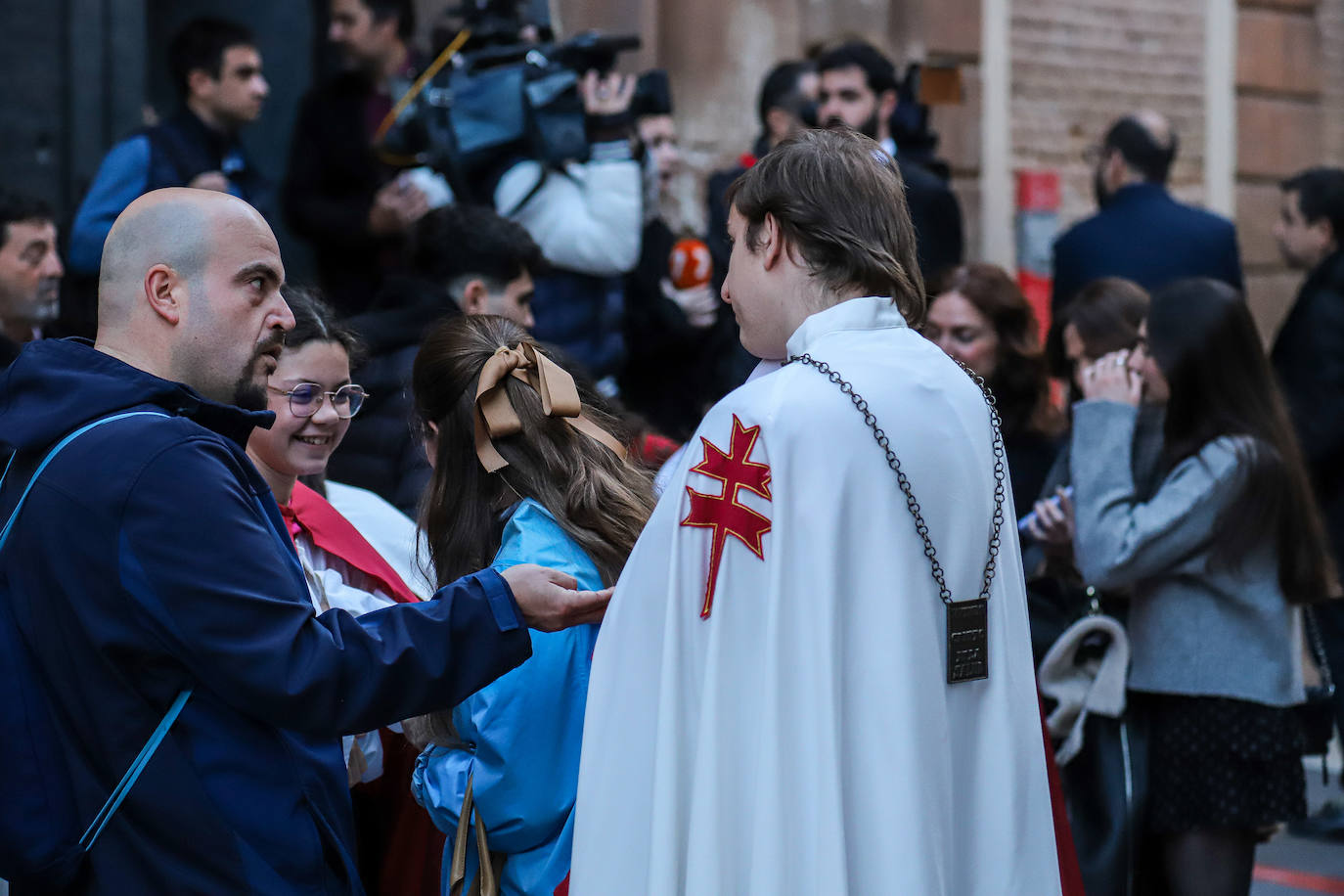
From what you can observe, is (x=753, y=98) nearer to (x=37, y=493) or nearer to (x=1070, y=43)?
(x=1070, y=43)

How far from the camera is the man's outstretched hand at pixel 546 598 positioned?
260cm

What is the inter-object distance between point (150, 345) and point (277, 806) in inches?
27.8

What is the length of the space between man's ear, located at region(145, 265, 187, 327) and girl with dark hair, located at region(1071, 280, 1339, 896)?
2483 mm

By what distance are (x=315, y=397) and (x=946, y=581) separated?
5.08ft

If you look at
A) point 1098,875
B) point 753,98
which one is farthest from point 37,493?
point 753,98

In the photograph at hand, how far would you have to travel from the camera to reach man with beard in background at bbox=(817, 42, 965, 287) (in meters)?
5.90

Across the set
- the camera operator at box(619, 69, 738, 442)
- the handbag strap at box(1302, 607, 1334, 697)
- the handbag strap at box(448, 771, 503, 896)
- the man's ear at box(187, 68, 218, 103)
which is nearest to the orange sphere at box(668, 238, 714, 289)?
the camera operator at box(619, 69, 738, 442)

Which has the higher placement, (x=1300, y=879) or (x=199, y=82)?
(x=199, y=82)

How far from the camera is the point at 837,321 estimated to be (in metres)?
2.54

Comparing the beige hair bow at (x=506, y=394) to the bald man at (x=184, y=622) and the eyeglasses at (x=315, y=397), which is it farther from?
the eyeglasses at (x=315, y=397)

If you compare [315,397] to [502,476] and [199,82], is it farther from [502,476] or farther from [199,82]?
[199,82]

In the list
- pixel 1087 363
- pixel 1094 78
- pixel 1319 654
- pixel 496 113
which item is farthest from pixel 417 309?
pixel 1094 78

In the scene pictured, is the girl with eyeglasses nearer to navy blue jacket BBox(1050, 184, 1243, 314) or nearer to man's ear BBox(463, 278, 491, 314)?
man's ear BBox(463, 278, 491, 314)

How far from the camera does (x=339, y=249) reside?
630cm
